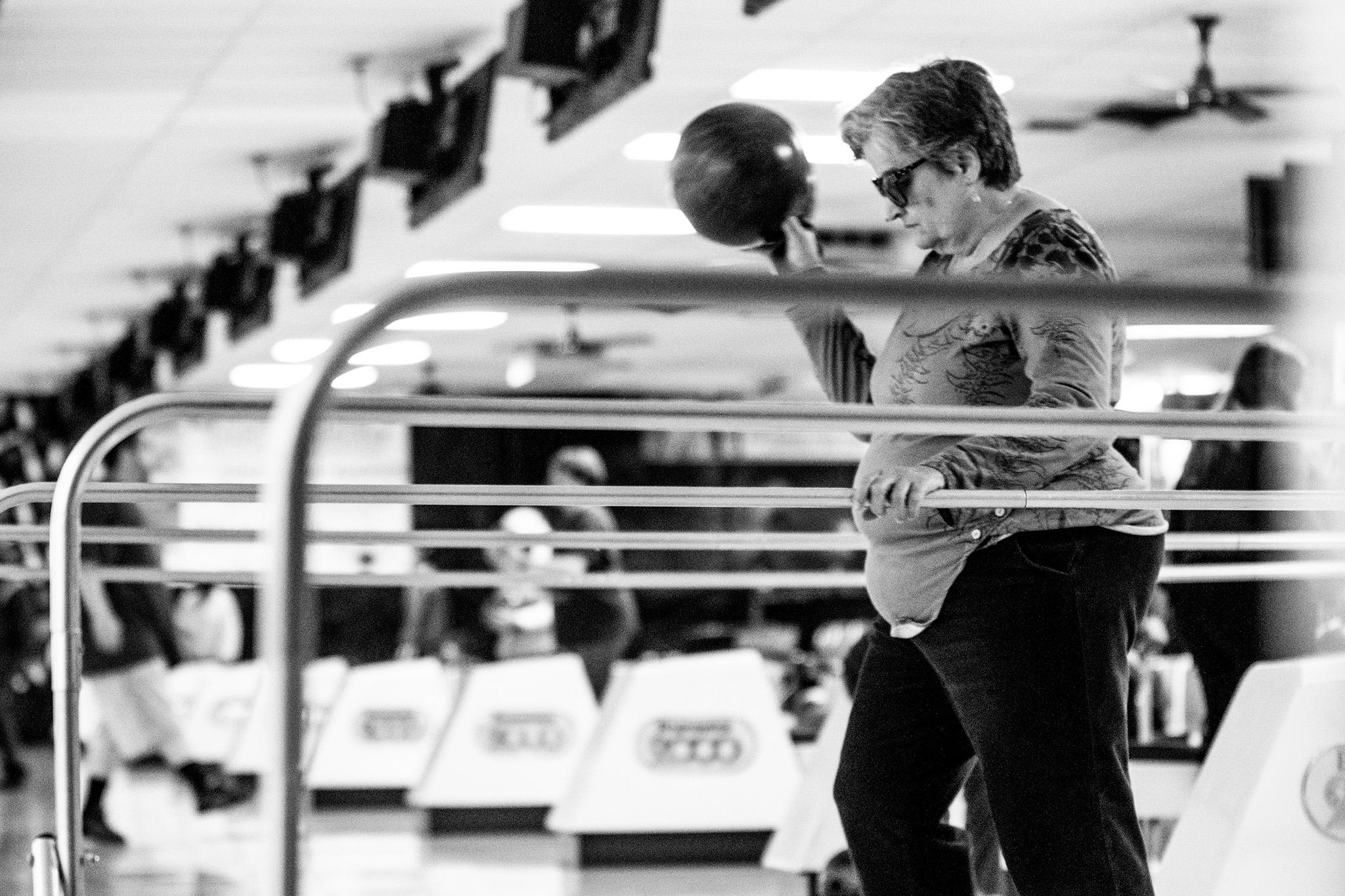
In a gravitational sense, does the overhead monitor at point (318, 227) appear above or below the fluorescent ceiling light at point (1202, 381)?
above

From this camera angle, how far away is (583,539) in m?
2.80

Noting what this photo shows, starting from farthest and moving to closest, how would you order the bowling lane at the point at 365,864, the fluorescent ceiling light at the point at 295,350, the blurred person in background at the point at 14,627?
the blurred person in background at the point at 14,627
the fluorescent ceiling light at the point at 295,350
the bowling lane at the point at 365,864

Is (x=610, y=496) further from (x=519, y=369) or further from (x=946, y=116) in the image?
(x=519, y=369)

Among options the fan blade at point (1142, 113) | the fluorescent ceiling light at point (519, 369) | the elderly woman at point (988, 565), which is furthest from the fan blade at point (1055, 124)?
the fluorescent ceiling light at point (519, 369)

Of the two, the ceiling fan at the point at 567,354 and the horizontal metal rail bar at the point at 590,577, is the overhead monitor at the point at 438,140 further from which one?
the ceiling fan at the point at 567,354

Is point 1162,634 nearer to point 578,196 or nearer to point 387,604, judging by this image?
point 578,196

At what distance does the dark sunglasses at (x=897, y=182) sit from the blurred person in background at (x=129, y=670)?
4405 mm

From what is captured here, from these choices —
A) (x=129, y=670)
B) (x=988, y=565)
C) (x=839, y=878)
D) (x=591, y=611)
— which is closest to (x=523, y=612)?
(x=591, y=611)

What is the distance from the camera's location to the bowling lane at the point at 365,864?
502 cm

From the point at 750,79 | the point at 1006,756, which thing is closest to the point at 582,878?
the point at 750,79

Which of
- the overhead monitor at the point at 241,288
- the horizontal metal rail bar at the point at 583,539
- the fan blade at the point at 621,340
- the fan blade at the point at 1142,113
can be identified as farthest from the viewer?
the fan blade at the point at 621,340

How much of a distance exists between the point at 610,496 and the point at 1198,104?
442cm

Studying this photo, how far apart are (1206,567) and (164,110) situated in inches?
197

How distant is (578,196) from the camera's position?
8836mm
